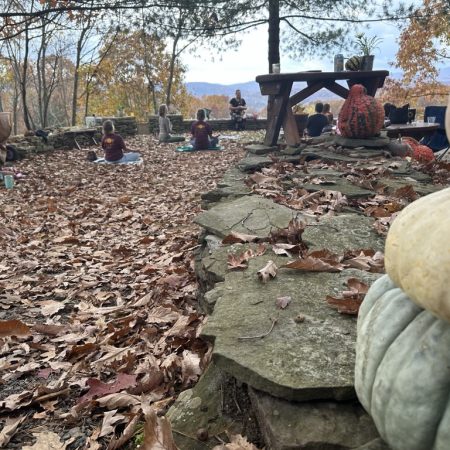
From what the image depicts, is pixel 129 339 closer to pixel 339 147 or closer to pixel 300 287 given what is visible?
pixel 300 287

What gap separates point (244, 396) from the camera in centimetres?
189

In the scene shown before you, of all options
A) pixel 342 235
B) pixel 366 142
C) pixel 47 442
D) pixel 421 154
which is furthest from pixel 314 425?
pixel 421 154

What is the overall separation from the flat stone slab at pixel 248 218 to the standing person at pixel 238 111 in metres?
14.4

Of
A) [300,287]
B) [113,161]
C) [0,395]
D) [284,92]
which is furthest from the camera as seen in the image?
[113,161]

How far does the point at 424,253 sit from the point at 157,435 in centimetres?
118

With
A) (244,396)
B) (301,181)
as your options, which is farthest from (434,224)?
(301,181)

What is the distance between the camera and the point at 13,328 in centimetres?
319

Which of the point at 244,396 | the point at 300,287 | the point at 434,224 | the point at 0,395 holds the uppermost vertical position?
the point at 434,224

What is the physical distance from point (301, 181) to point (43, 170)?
7.28 m

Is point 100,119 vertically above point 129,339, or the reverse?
point 100,119

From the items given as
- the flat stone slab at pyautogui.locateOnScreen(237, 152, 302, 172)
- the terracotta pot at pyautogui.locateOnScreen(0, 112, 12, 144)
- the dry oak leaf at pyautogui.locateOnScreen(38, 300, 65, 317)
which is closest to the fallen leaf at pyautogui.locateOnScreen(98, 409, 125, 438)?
the dry oak leaf at pyautogui.locateOnScreen(38, 300, 65, 317)

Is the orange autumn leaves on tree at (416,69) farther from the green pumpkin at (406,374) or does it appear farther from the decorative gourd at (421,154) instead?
the green pumpkin at (406,374)

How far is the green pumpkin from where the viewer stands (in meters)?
1.12

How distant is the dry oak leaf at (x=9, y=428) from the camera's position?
2080mm
